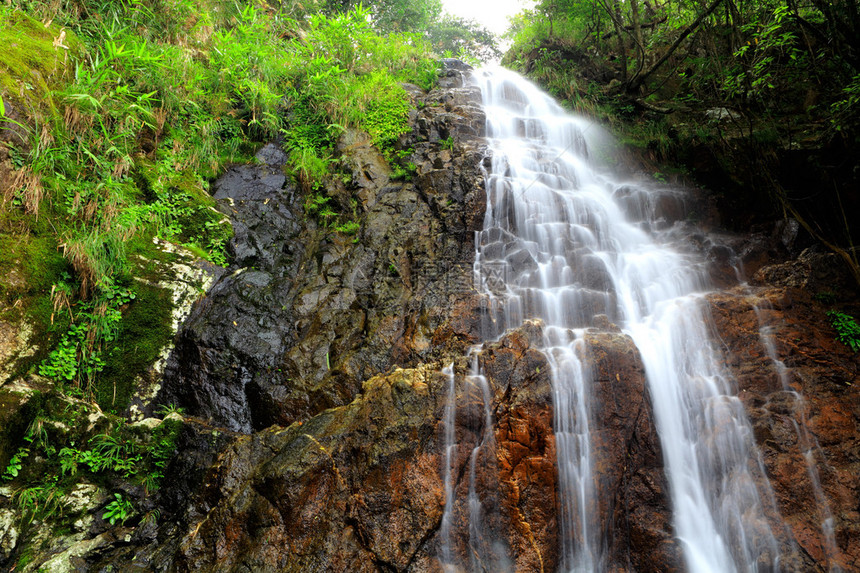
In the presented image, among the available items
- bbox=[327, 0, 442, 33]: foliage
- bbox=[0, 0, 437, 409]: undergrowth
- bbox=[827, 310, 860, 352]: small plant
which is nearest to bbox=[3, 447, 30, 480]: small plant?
bbox=[0, 0, 437, 409]: undergrowth

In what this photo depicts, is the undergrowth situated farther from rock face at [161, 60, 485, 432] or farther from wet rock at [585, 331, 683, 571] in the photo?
wet rock at [585, 331, 683, 571]

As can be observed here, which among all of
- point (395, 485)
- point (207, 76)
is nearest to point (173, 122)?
point (207, 76)

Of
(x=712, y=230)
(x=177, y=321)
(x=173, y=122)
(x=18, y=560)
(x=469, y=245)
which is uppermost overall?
(x=173, y=122)

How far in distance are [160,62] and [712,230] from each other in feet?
32.1

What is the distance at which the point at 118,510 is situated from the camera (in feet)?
12.3

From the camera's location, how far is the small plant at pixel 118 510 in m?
3.69

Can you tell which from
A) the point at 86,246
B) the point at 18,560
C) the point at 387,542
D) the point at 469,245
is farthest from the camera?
the point at 469,245

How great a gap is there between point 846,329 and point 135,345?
8.61 metres

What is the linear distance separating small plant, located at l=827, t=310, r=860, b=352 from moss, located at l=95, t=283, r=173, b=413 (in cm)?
828

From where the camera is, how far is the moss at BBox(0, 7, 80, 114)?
4637mm

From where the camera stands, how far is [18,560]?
318 centimetres

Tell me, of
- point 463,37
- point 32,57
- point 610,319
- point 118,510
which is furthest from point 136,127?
point 463,37

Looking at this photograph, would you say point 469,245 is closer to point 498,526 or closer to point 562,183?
point 562,183

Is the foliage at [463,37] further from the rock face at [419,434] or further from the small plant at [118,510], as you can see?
the small plant at [118,510]
